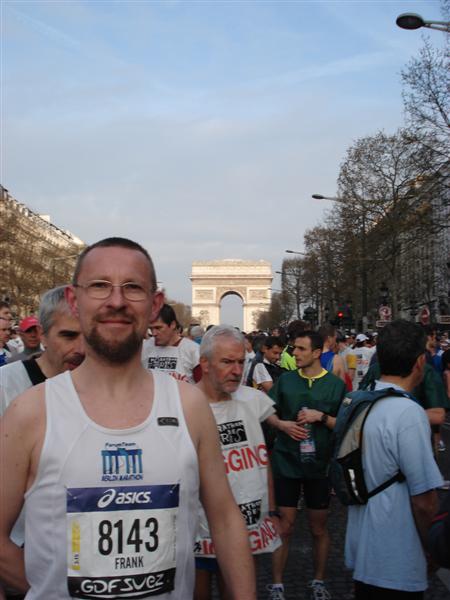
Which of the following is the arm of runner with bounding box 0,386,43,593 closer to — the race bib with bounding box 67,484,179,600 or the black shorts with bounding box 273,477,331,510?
the race bib with bounding box 67,484,179,600

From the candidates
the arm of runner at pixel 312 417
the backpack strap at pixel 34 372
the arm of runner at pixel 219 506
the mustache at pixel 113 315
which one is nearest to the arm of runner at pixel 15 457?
the mustache at pixel 113 315

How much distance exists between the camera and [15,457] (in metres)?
2.04

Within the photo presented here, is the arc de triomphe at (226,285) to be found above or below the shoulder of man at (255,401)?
above

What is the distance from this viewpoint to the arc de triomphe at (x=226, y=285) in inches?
4313

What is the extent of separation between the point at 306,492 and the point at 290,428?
50 cm

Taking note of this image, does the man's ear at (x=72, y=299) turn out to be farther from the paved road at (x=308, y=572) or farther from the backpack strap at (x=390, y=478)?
the paved road at (x=308, y=572)

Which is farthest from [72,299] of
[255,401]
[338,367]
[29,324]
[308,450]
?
[338,367]

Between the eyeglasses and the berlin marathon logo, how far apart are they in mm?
435

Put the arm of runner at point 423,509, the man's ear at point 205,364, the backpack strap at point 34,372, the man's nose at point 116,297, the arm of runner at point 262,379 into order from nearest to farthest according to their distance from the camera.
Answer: the man's nose at point 116,297 < the arm of runner at point 423,509 < the backpack strap at point 34,372 < the man's ear at point 205,364 < the arm of runner at point 262,379

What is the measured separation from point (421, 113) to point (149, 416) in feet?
73.6

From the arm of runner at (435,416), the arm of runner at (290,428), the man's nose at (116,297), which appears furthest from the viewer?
the arm of runner at (435,416)

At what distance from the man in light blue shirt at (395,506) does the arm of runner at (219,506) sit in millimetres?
1191

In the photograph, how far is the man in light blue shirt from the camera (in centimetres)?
320

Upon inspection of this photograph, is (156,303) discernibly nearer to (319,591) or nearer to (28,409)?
(28,409)
